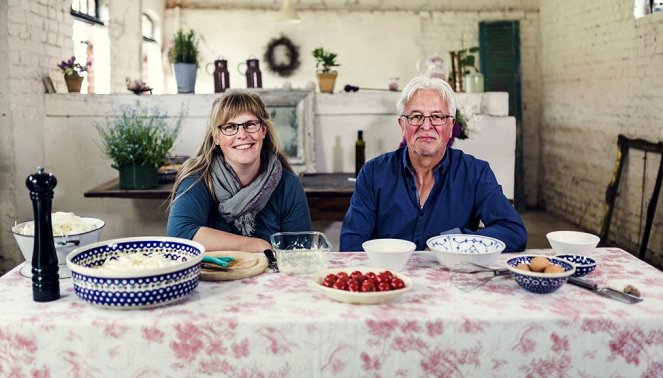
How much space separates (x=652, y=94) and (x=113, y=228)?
4240 mm

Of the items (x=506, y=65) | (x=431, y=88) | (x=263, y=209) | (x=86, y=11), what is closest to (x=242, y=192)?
(x=263, y=209)

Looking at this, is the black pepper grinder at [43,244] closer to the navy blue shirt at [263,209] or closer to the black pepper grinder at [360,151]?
the navy blue shirt at [263,209]

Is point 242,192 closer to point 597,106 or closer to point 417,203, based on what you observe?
point 417,203

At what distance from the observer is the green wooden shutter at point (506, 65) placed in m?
7.96

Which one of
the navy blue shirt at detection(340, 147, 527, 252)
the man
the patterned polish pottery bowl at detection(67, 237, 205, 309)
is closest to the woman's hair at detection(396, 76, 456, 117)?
the man

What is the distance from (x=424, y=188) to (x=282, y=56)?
5.86 meters

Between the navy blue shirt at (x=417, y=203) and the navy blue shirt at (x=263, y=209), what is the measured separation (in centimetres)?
21

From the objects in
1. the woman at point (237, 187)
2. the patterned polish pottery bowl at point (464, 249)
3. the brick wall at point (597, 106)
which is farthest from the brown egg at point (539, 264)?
the brick wall at point (597, 106)

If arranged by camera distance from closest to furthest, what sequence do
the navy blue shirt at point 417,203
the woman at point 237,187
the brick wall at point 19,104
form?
the woman at point 237,187, the navy blue shirt at point 417,203, the brick wall at point 19,104

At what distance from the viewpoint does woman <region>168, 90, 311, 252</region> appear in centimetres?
240

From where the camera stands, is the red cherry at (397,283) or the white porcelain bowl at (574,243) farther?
the white porcelain bowl at (574,243)

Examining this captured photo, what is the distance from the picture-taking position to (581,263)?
1887 mm

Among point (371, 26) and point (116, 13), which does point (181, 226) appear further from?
point (371, 26)

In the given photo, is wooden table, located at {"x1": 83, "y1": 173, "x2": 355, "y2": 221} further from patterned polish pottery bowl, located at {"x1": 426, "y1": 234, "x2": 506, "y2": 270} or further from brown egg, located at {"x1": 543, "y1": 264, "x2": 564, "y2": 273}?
brown egg, located at {"x1": 543, "y1": 264, "x2": 564, "y2": 273}
